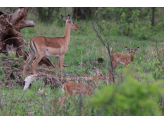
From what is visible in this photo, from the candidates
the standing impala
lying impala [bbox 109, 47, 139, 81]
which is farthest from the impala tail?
lying impala [bbox 109, 47, 139, 81]

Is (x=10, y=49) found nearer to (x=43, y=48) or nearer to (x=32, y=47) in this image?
(x=32, y=47)

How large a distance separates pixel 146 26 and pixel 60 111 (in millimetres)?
10283

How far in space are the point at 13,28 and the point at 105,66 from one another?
10.7ft

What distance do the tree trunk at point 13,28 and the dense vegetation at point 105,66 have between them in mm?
543

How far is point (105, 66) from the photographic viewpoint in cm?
758

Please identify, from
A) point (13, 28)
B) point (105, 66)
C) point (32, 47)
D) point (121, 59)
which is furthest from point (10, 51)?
point (121, 59)

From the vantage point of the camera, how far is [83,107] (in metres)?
3.08

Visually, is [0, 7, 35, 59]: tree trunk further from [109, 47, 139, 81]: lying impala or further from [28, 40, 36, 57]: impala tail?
[109, 47, 139, 81]: lying impala

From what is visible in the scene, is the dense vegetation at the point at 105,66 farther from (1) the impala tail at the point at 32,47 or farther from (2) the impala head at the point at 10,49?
(1) the impala tail at the point at 32,47

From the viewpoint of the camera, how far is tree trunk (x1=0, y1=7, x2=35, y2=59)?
7098mm

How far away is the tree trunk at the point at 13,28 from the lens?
23.3 ft

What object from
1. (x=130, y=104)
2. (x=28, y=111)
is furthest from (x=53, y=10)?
(x=130, y=104)

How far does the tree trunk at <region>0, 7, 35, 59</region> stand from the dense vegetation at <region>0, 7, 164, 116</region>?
54cm
